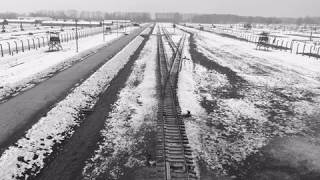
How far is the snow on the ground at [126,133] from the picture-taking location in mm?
9001

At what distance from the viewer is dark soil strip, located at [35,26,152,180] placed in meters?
8.63

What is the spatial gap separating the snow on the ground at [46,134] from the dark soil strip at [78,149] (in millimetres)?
330

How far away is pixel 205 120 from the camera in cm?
1319

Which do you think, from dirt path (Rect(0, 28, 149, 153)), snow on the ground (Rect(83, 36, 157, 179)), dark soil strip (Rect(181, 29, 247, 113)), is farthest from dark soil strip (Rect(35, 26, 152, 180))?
dark soil strip (Rect(181, 29, 247, 113))

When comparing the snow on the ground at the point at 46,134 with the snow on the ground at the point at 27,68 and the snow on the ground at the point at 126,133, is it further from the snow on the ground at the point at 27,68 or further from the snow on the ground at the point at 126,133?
the snow on the ground at the point at 27,68

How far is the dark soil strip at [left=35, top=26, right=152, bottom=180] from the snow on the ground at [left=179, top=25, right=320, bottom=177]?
357cm

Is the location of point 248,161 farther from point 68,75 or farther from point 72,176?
point 68,75

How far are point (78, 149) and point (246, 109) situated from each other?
338 inches

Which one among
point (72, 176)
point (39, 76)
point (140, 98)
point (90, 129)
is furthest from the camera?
point (39, 76)

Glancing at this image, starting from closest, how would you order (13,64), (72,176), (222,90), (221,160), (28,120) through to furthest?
(72,176) < (221,160) < (28,120) < (222,90) < (13,64)

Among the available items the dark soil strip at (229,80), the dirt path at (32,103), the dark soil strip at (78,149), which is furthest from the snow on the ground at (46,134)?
the dark soil strip at (229,80)

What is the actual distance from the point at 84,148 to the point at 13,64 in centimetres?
1913

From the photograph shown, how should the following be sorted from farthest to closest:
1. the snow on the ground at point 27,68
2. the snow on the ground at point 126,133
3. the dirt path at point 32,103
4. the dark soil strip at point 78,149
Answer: the snow on the ground at point 27,68 → the dirt path at point 32,103 → the snow on the ground at point 126,133 → the dark soil strip at point 78,149

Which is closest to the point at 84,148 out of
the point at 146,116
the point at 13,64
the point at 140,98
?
the point at 146,116
